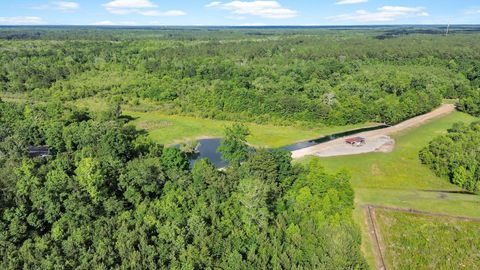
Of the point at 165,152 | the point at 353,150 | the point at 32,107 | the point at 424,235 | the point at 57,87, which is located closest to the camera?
the point at 424,235

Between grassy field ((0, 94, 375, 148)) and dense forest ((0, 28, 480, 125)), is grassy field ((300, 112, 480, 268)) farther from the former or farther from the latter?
dense forest ((0, 28, 480, 125))

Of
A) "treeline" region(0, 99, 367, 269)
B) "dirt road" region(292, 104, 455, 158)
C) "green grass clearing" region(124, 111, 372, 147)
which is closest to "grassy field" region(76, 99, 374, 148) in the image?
"green grass clearing" region(124, 111, 372, 147)

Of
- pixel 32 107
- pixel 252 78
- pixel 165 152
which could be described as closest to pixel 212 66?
pixel 252 78

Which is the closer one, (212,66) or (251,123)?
(251,123)

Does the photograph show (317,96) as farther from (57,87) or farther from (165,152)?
(57,87)

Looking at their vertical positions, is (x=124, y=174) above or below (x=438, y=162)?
above

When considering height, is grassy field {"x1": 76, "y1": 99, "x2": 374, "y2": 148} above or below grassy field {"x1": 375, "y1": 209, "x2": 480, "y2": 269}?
below
